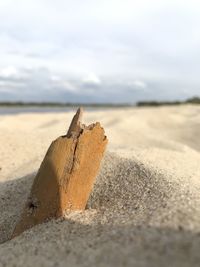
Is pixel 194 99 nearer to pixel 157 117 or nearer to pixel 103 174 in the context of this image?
pixel 157 117

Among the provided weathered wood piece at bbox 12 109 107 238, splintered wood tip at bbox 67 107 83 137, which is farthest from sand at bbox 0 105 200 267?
splintered wood tip at bbox 67 107 83 137

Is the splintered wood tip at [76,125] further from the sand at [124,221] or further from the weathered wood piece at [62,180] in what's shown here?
the sand at [124,221]

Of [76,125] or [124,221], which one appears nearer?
[124,221]

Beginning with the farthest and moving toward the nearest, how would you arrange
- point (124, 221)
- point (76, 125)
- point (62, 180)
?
point (76, 125), point (62, 180), point (124, 221)

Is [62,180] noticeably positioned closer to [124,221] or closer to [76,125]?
[76,125]

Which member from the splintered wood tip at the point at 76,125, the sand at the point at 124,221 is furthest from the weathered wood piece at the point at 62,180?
the sand at the point at 124,221

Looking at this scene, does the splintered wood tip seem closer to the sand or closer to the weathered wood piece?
the weathered wood piece

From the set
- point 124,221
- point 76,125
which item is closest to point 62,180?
point 76,125

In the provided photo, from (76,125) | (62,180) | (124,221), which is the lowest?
(124,221)

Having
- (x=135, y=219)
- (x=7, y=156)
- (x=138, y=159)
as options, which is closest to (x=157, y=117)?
(x=7, y=156)
